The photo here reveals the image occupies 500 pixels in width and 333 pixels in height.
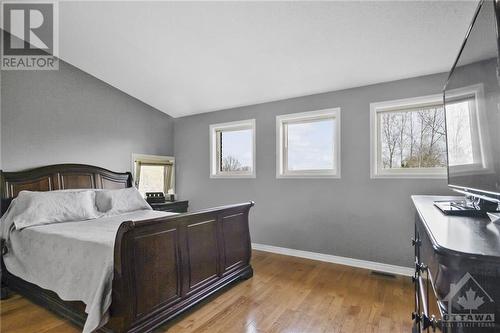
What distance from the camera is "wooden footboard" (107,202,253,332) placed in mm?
1709

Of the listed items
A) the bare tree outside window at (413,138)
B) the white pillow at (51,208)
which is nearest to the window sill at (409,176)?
the bare tree outside window at (413,138)

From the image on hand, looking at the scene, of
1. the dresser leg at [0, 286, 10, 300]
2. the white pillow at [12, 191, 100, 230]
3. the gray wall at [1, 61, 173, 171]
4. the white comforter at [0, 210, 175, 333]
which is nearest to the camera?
the white comforter at [0, 210, 175, 333]

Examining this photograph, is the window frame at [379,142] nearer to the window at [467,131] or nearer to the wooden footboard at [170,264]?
the window at [467,131]

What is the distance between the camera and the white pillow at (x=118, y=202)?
3287mm

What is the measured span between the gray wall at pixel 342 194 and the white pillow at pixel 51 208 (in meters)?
2.00

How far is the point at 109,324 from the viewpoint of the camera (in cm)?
175

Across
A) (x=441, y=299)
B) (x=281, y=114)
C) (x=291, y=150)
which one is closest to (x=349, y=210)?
(x=291, y=150)

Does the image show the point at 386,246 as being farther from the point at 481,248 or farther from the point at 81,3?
the point at 81,3

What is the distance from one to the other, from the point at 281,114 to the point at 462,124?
8.82 feet

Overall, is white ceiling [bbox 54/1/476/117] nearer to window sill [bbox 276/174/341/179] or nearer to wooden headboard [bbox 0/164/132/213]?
window sill [bbox 276/174/341/179]

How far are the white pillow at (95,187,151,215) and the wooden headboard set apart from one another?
41cm

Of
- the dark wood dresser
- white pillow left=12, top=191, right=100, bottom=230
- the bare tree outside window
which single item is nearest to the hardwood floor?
white pillow left=12, top=191, right=100, bottom=230

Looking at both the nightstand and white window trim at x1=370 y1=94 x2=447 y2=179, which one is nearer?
white window trim at x1=370 y1=94 x2=447 y2=179

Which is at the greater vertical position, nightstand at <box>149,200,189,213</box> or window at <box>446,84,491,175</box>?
window at <box>446,84,491,175</box>
